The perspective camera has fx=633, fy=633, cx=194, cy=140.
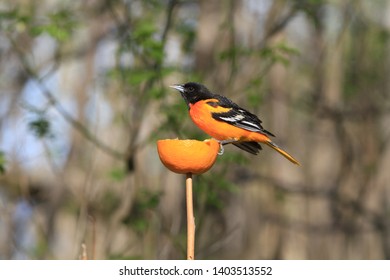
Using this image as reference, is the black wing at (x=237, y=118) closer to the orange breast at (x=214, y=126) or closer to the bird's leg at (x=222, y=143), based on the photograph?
the orange breast at (x=214, y=126)

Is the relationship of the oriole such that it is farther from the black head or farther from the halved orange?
the halved orange

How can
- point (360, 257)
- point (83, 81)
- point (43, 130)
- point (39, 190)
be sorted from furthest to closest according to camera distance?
point (39, 190), point (360, 257), point (83, 81), point (43, 130)

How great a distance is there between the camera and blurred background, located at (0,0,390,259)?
6.25 m

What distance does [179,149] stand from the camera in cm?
192

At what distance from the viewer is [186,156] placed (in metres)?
1.91

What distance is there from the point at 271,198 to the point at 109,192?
7.75ft

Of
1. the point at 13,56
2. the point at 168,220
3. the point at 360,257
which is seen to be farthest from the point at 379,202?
the point at 13,56

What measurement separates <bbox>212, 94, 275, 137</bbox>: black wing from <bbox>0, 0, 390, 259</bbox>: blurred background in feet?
8.60

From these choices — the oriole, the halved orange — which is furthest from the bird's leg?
the halved orange

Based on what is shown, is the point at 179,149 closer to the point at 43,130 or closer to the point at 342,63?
the point at 43,130

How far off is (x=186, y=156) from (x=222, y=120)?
77cm

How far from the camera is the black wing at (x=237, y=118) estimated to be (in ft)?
8.77

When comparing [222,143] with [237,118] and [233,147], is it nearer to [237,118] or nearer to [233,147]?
[237,118]

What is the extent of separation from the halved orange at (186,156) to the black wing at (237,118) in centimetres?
70
